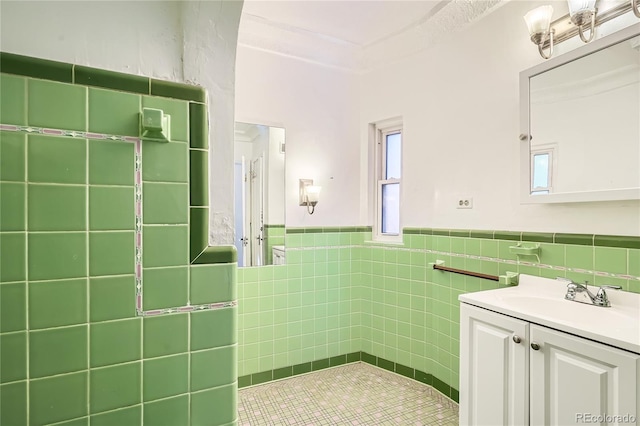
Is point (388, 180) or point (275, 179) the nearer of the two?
point (275, 179)

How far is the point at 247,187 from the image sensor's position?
8.50 ft

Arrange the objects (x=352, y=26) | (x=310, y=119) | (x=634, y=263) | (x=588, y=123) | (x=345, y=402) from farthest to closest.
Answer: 1. (x=310, y=119)
2. (x=352, y=26)
3. (x=345, y=402)
4. (x=588, y=123)
5. (x=634, y=263)

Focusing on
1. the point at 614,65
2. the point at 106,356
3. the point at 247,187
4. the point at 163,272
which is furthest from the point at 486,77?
the point at 106,356

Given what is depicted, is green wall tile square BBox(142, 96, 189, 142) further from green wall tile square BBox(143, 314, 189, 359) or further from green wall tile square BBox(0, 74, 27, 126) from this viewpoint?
green wall tile square BBox(143, 314, 189, 359)

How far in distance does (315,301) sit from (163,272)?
196 cm

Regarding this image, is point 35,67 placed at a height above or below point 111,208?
above

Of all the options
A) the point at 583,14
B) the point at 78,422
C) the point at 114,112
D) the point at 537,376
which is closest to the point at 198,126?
the point at 114,112

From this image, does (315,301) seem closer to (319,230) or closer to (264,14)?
(319,230)

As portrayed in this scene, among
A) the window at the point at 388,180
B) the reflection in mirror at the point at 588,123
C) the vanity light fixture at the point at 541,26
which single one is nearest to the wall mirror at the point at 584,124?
the reflection in mirror at the point at 588,123

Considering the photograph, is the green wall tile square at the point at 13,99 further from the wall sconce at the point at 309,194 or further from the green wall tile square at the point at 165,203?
the wall sconce at the point at 309,194

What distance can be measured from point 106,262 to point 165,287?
0.17m

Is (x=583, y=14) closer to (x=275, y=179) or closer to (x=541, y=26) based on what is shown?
(x=541, y=26)

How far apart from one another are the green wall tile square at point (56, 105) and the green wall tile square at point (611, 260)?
2.12 m

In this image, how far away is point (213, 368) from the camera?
1064mm
